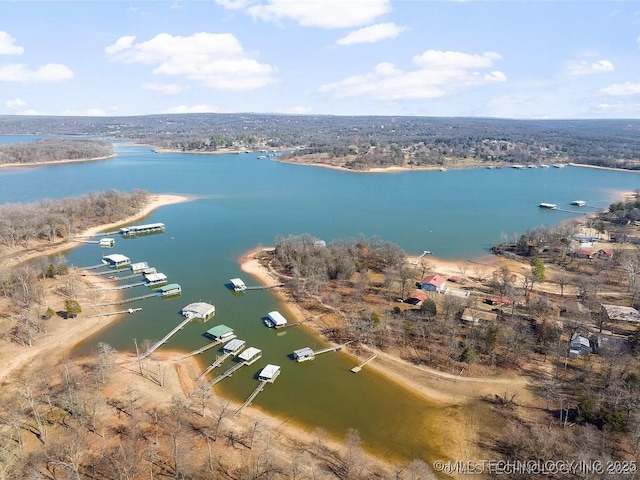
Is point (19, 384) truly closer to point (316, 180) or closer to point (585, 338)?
point (585, 338)

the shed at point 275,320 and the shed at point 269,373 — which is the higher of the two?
the shed at point 275,320

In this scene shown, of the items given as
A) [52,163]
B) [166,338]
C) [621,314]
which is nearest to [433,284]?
[621,314]

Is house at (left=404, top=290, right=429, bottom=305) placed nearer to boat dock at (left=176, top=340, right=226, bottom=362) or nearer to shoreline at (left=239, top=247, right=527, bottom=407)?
shoreline at (left=239, top=247, right=527, bottom=407)

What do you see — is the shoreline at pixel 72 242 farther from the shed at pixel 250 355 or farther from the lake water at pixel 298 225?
the shed at pixel 250 355

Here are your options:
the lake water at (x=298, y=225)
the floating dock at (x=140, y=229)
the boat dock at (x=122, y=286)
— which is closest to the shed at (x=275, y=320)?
the lake water at (x=298, y=225)

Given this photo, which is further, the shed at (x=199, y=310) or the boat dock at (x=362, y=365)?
the shed at (x=199, y=310)

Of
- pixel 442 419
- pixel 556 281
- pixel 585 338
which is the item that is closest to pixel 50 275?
pixel 442 419
